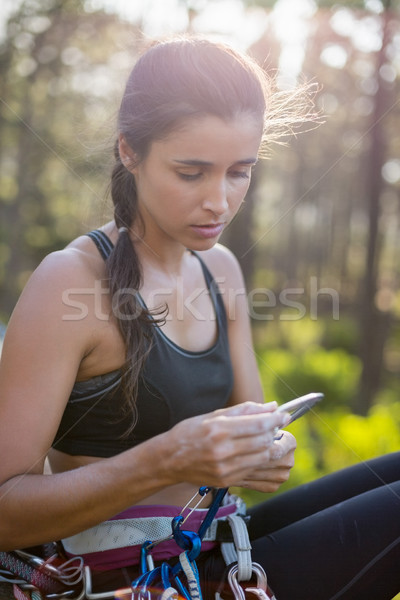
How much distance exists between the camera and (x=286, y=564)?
4.94 feet

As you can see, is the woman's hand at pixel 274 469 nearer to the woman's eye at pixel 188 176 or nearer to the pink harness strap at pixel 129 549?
the pink harness strap at pixel 129 549

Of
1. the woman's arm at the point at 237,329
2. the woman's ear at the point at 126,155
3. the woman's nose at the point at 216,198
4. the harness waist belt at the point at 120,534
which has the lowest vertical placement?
the harness waist belt at the point at 120,534

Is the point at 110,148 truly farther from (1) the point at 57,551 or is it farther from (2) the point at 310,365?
(2) the point at 310,365

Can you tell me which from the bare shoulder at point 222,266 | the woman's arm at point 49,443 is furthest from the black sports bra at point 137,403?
the bare shoulder at point 222,266

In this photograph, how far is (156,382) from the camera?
1565 mm

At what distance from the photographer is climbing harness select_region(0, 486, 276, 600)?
134 centimetres

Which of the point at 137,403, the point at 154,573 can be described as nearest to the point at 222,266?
the point at 137,403

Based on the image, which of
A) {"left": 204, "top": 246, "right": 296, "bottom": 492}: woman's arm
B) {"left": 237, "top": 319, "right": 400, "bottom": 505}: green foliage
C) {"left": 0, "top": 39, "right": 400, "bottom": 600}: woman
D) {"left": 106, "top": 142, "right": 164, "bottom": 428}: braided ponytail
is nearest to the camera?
{"left": 0, "top": 39, "right": 400, "bottom": 600}: woman

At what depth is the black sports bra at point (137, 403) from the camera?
1527 mm

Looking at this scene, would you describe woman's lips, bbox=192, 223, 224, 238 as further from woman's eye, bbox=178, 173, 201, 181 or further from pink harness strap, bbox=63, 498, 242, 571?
pink harness strap, bbox=63, 498, 242, 571

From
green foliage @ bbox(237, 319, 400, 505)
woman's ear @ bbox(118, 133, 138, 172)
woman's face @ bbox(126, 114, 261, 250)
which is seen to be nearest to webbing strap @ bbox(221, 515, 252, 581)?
woman's face @ bbox(126, 114, 261, 250)

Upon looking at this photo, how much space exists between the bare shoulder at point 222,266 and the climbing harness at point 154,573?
2.91ft

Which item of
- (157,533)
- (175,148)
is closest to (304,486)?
(157,533)

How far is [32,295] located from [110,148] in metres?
0.78
